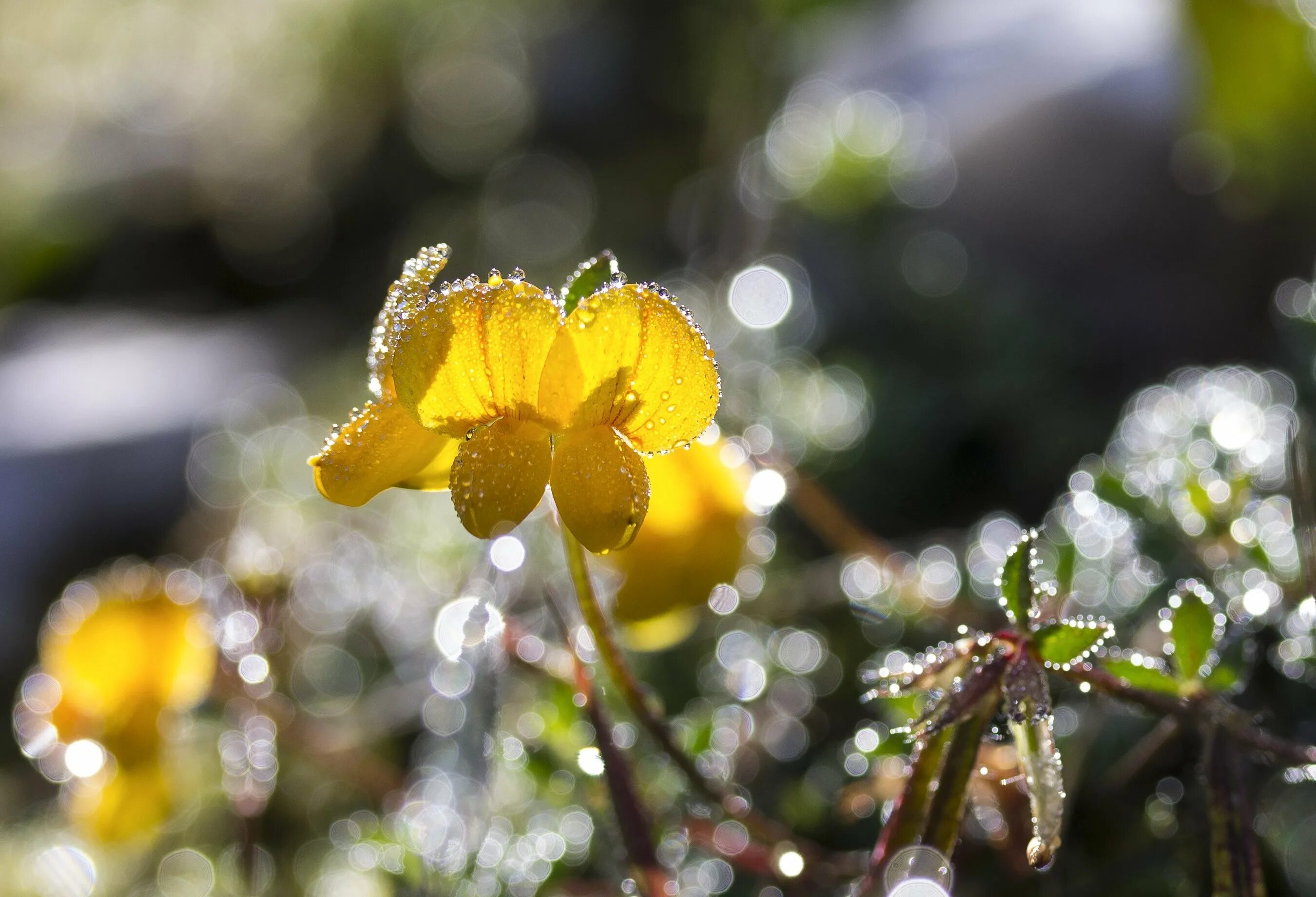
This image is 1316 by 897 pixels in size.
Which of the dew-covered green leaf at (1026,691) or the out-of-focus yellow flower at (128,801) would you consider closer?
the dew-covered green leaf at (1026,691)

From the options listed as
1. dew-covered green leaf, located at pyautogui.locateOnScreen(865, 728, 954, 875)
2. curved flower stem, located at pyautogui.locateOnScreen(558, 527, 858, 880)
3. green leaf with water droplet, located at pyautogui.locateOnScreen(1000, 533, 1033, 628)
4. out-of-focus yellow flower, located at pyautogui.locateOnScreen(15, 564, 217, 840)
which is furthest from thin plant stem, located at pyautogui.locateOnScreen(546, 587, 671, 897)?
out-of-focus yellow flower, located at pyautogui.locateOnScreen(15, 564, 217, 840)

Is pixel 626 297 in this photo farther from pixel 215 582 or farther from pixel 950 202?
pixel 950 202

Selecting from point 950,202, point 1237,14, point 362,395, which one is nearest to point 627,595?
point 1237,14

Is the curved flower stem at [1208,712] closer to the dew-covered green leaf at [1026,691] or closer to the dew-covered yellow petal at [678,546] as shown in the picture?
the dew-covered green leaf at [1026,691]

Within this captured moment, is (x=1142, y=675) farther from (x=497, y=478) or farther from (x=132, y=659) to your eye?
(x=132, y=659)

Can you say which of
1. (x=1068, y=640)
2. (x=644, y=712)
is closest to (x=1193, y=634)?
(x=1068, y=640)

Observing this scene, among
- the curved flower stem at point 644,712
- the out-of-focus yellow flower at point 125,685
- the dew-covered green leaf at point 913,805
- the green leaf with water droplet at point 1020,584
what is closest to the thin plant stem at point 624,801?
the curved flower stem at point 644,712
